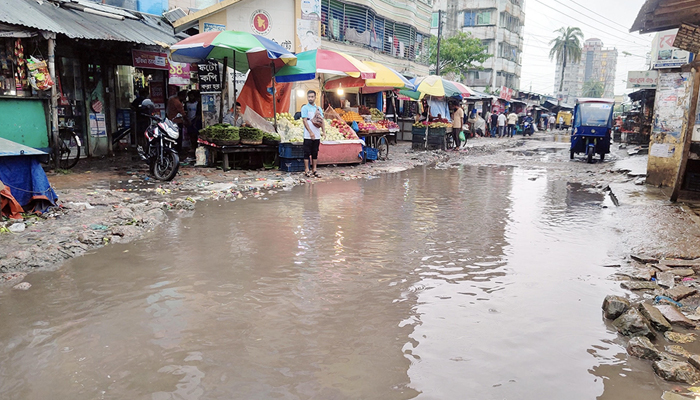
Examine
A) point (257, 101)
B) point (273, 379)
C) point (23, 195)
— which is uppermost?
point (257, 101)

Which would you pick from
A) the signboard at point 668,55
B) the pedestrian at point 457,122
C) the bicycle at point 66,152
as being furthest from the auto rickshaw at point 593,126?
the bicycle at point 66,152

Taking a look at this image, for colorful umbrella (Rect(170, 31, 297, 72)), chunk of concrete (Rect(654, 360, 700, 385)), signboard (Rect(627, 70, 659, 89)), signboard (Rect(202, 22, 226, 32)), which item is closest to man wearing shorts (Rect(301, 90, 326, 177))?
colorful umbrella (Rect(170, 31, 297, 72))

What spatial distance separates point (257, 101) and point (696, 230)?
11.4 m

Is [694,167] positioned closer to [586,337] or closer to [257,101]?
[586,337]

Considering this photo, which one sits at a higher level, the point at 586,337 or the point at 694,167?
the point at 694,167

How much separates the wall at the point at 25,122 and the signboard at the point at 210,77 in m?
4.23

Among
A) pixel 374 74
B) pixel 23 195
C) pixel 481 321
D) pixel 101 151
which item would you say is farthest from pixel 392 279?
pixel 101 151

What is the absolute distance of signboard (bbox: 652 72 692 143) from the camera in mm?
10289

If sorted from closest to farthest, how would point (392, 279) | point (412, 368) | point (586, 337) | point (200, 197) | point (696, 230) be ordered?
point (412, 368), point (586, 337), point (392, 279), point (696, 230), point (200, 197)

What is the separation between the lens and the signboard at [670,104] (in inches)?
405

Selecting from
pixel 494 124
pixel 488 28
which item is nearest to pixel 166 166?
pixel 494 124

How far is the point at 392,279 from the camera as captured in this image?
484 centimetres

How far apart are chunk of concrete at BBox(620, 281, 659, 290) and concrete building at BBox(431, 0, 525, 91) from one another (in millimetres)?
52739

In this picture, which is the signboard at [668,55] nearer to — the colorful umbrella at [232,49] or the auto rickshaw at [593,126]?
the auto rickshaw at [593,126]
